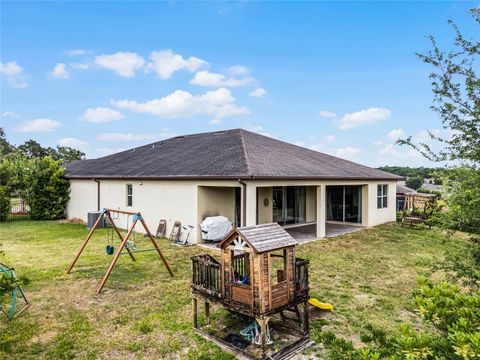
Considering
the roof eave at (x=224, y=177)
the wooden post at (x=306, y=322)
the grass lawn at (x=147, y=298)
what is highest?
the roof eave at (x=224, y=177)

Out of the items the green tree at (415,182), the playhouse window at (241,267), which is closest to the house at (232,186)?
the playhouse window at (241,267)

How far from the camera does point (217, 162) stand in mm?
11977

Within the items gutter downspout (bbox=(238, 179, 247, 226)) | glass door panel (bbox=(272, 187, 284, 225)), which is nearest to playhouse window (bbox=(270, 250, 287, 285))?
gutter downspout (bbox=(238, 179, 247, 226))

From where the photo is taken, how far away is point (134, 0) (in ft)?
45.8

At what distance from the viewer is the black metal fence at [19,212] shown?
18.0m

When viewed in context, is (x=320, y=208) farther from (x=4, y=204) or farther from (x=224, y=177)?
(x=4, y=204)

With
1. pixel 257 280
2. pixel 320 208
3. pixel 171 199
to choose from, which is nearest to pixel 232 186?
pixel 171 199

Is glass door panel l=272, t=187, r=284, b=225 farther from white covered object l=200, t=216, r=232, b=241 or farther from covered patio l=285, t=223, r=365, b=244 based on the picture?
white covered object l=200, t=216, r=232, b=241

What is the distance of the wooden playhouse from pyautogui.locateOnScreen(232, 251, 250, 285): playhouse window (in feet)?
0.06

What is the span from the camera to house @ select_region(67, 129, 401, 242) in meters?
10.9

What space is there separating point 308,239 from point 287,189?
3502 millimetres

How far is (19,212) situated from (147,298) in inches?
672

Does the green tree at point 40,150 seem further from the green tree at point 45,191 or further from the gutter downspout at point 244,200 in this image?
the gutter downspout at point 244,200

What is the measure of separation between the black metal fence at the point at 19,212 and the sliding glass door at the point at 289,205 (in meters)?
14.7
